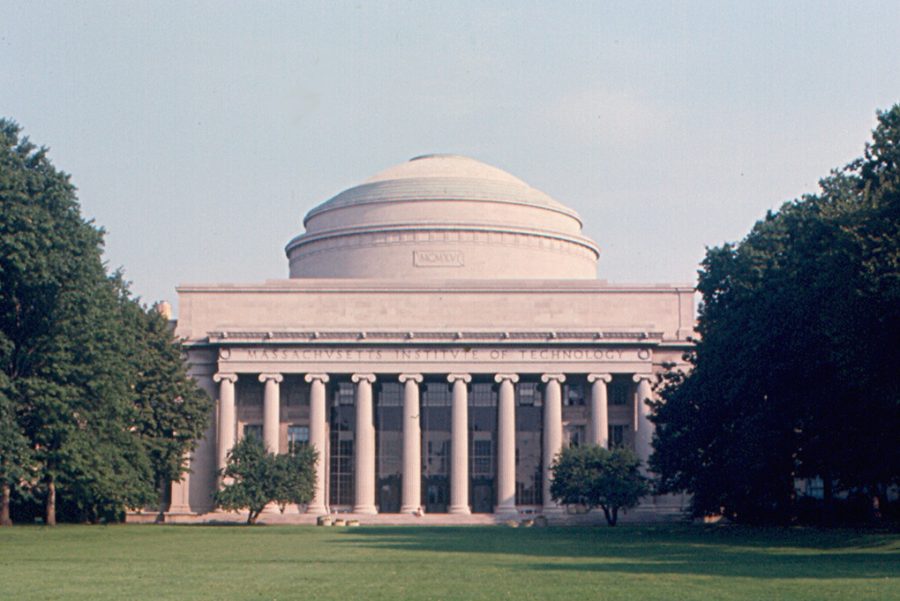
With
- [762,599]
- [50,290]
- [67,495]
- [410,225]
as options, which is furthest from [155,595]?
[410,225]

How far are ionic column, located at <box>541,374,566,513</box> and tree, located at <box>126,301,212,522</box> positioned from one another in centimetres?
2617

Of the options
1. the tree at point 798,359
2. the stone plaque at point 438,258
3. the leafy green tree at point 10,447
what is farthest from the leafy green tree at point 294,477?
the leafy green tree at point 10,447

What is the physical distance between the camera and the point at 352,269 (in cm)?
11844

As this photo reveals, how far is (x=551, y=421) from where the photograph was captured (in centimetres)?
10469

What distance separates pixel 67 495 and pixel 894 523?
40.4 meters

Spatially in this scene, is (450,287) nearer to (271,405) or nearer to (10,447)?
(271,405)

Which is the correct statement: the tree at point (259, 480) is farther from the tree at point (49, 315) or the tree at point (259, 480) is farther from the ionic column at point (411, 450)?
the tree at point (49, 315)

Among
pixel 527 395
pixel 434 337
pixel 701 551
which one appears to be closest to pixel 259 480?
pixel 434 337

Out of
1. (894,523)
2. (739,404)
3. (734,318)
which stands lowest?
(894,523)

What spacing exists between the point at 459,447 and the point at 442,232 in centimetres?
2105

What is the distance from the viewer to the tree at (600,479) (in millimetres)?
90875

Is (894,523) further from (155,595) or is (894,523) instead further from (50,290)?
(155,595)

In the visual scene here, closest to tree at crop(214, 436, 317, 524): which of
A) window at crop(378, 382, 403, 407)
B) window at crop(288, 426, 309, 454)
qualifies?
window at crop(288, 426, 309, 454)

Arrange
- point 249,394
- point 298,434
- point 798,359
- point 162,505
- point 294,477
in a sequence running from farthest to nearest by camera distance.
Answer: point 249,394, point 298,434, point 162,505, point 294,477, point 798,359
